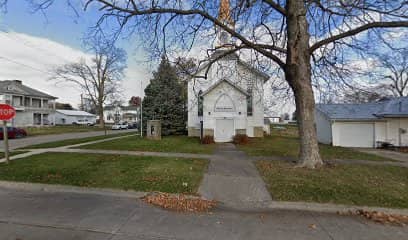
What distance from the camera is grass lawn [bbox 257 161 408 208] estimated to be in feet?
18.4

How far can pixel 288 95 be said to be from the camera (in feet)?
39.3

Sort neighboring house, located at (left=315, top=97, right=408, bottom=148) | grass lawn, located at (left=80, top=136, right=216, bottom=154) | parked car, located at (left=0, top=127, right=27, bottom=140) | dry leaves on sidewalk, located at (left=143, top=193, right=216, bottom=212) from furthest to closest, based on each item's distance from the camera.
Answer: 1. parked car, located at (left=0, top=127, right=27, bottom=140)
2. neighboring house, located at (left=315, top=97, right=408, bottom=148)
3. grass lawn, located at (left=80, top=136, right=216, bottom=154)
4. dry leaves on sidewalk, located at (left=143, top=193, right=216, bottom=212)

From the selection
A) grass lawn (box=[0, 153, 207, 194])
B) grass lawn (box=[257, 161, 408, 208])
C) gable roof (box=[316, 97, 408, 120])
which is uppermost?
gable roof (box=[316, 97, 408, 120])

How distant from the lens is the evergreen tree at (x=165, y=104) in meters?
24.7

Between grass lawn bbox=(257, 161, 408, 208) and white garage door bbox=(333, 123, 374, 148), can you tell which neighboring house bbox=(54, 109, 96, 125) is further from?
grass lawn bbox=(257, 161, 408, 208)

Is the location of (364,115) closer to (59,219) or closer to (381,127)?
(381,127)

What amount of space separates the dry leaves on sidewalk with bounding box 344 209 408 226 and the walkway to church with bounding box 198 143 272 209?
201 cm

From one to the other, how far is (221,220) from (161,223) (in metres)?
1.18

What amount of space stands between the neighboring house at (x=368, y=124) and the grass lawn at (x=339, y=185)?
12117 mm

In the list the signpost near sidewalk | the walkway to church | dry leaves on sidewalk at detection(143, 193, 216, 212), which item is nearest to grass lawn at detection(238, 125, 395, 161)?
the walkway to church

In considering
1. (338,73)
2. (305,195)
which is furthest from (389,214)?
(338,73)

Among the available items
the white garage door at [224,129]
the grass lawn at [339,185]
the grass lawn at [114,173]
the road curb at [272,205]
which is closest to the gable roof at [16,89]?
the white garage door at [224,129]

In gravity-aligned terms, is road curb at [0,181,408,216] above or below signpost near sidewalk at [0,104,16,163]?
below

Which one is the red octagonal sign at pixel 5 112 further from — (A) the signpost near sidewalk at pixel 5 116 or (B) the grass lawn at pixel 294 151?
(B) the grass lawn at pixel 294 151
